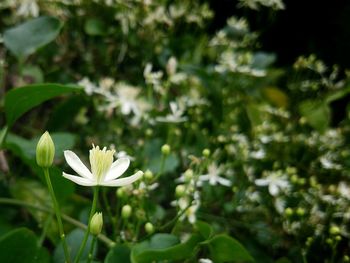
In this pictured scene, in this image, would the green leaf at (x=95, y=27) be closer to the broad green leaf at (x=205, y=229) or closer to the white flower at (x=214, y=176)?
the white flower at (x=214, y=176)

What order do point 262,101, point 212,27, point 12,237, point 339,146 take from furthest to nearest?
point 212,27 → point 262,101 → point 339,146 → point 12,237

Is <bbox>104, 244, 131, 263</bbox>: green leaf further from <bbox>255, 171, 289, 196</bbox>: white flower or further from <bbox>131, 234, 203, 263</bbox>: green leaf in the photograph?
<bbox>255, 171, 289, 196</bbox>: white flower

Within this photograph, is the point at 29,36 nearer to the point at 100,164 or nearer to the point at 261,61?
the point at 100,164

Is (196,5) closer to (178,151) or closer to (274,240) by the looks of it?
(178,151)

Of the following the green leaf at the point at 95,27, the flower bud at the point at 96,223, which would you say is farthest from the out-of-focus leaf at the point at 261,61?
the flower bud at the point at 96,223

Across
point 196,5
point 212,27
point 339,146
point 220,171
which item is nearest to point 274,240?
point 220,171

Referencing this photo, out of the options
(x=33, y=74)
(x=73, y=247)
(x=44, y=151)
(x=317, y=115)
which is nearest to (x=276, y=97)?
(x=317, y=115)

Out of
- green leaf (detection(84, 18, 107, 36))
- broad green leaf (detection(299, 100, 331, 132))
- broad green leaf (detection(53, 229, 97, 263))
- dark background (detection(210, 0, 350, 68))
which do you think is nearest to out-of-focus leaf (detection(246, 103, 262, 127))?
broad green leaf (detection(299, 100, 331, 132))
